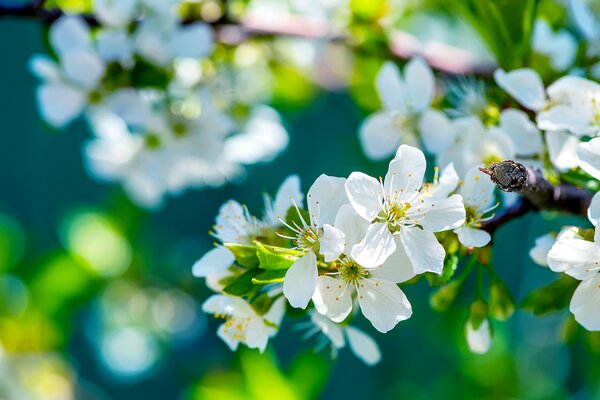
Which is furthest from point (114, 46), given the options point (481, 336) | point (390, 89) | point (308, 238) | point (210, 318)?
point (210, 318)

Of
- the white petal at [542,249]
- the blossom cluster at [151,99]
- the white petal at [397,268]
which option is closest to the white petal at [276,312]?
the white petal at [397,268]

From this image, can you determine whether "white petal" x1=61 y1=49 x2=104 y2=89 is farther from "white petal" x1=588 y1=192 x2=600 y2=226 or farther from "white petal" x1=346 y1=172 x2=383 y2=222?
"white petal" x1=588 y1=192 x2=600 y2=226

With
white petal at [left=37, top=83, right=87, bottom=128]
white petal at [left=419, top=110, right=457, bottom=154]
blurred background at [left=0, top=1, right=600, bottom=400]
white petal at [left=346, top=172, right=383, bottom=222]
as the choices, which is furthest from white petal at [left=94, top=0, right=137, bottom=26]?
white petal at [left=346, top=172, right=383, bottom=222]

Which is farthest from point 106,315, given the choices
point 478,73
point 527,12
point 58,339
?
point 527,12

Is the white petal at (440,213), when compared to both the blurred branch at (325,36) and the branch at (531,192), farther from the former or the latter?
the blurred branch at (325,36)

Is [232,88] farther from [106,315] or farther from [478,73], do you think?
[106,315]

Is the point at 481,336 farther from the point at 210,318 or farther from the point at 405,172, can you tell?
the point at 210,318
